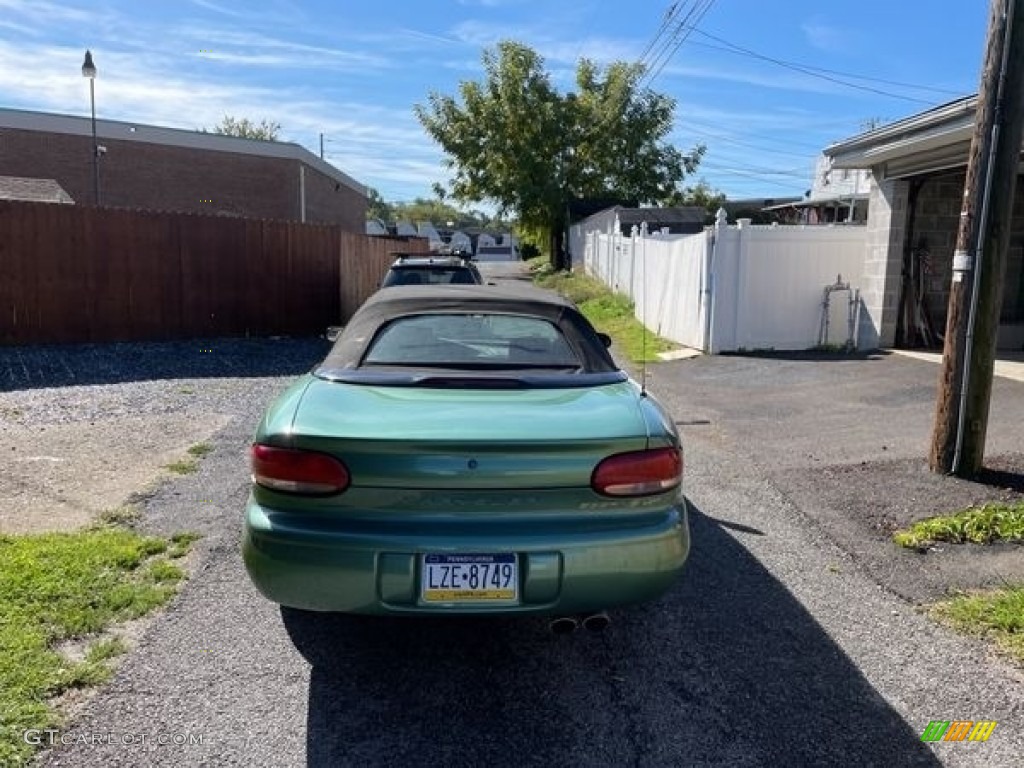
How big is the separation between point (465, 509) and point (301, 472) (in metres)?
0.62

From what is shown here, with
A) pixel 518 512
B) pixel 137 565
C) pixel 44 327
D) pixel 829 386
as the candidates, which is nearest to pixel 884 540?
pixel 518 512

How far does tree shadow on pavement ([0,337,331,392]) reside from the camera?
994 centimetres

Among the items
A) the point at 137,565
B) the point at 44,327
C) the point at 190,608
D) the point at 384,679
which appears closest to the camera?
the point at 384,679

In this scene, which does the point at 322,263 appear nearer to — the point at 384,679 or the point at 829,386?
the point at 829,386

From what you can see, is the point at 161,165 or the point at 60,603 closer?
the point at 60,603

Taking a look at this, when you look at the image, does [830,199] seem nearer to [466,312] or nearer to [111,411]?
[111,411]

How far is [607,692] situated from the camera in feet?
10.2

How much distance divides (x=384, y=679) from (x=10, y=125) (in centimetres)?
3252

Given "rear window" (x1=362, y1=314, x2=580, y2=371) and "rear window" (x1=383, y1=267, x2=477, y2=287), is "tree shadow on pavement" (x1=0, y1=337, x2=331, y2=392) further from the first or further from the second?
"rear window" (x1=362, y1=314, x2=580, y2=371)

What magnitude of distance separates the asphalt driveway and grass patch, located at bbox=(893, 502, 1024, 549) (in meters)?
0.48

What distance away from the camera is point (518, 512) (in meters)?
2.89

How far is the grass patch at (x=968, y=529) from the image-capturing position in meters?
4.70

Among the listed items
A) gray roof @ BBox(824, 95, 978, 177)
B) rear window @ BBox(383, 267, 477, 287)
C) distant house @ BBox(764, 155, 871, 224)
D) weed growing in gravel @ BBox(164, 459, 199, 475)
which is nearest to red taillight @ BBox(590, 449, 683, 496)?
weed growing in gravel @ BBox(164, 459, 199, 475)
